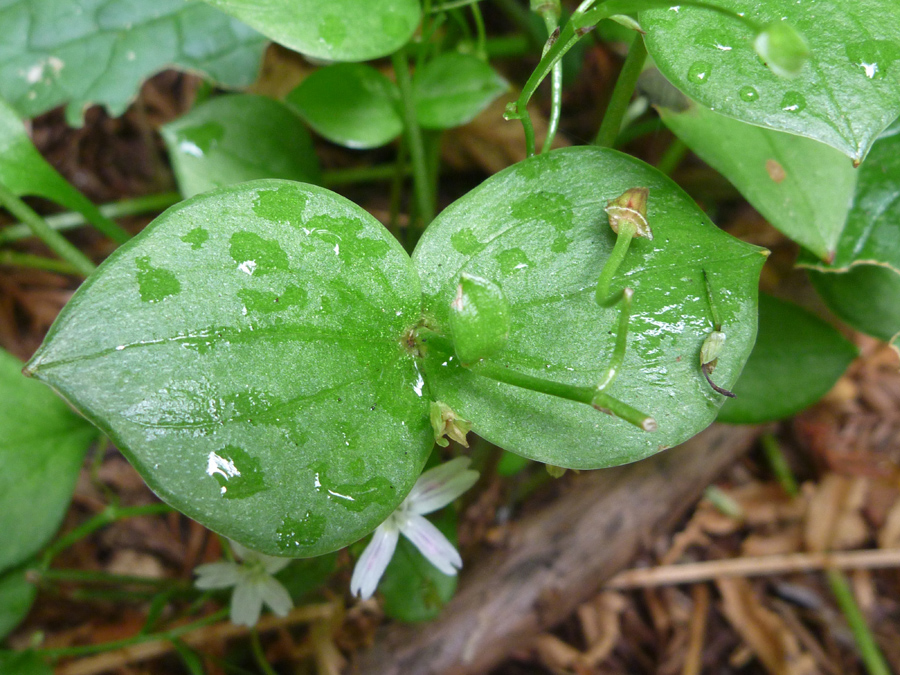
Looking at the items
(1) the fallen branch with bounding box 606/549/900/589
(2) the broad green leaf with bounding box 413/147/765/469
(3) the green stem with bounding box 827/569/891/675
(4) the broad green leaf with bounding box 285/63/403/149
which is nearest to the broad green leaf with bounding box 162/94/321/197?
(4) the broad green leaf with bounding box 285/63/403/149

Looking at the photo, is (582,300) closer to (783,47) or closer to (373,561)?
(783,47)

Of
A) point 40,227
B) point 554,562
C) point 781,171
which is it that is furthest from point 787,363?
point 40,227

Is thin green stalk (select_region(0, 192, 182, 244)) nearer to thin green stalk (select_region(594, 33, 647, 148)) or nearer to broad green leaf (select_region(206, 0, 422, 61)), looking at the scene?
broad green leaf (select_region(206, 0, 422, 61))

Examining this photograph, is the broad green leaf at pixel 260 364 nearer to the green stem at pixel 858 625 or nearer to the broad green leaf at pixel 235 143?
the broad green leaf at pixel 235 143

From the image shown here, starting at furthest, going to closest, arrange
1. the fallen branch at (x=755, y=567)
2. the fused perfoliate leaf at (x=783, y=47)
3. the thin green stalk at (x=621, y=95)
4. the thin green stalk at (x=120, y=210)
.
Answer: the fallen branch at (x=755, y=567) → the thin green stalk at (x=120, y=210) → the thin green stalk at (x=621, y=95) → the fused perfoliate leaf at (x=783, y=47)

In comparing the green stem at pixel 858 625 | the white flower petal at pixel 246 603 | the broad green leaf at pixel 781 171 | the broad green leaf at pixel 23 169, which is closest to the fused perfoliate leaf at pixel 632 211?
the broad green leaf at pixel 781 171

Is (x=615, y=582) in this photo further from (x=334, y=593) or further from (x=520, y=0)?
(x=520, y=0)
